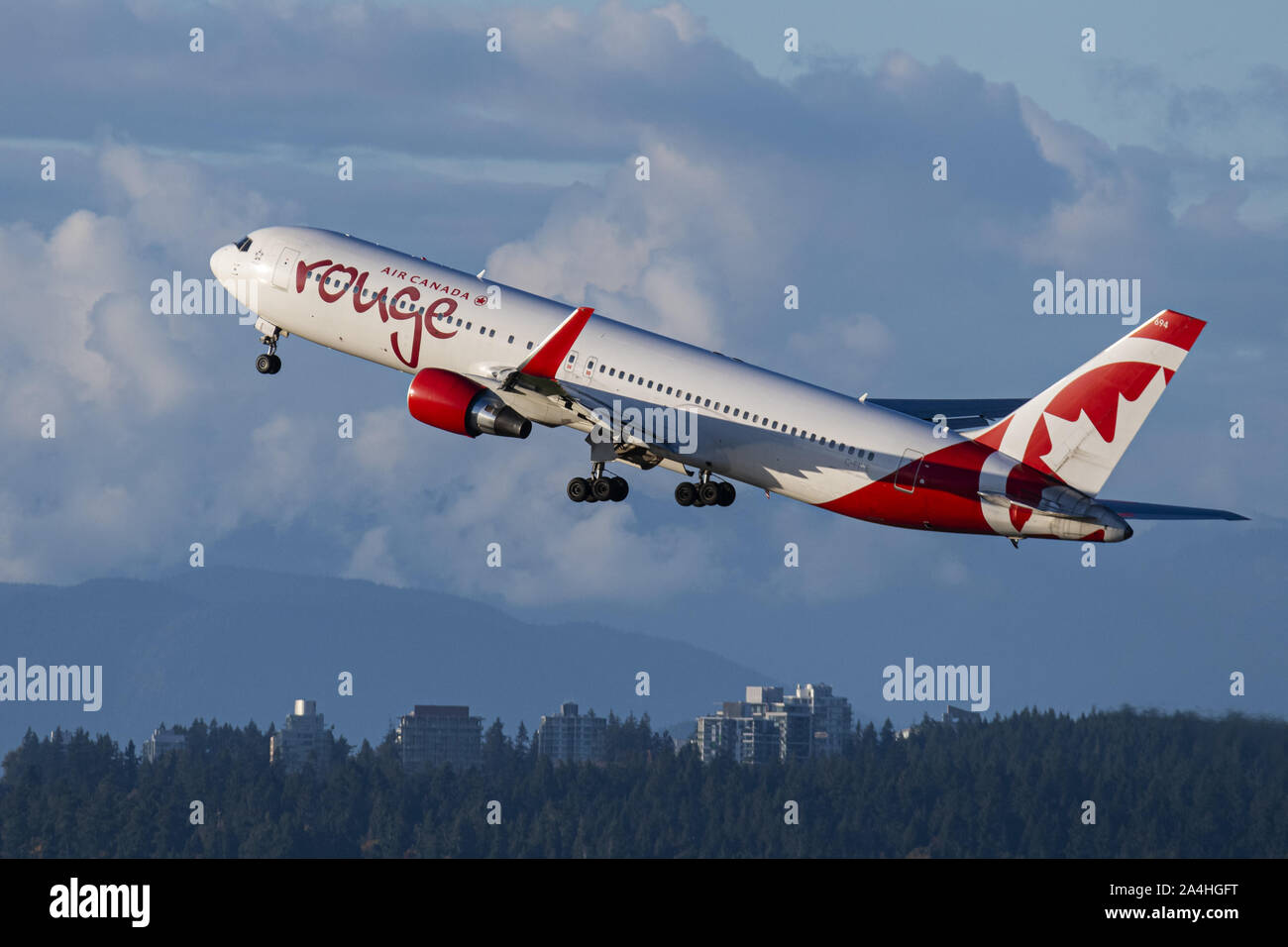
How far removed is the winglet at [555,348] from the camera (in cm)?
6391

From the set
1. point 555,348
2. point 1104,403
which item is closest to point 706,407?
point 555,348

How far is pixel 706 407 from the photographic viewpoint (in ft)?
215

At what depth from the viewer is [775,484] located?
215 feet

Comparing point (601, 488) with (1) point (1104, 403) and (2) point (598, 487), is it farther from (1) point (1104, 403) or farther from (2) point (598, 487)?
(1) point (1104, 403)

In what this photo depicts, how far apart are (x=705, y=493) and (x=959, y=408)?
1193 centimetres

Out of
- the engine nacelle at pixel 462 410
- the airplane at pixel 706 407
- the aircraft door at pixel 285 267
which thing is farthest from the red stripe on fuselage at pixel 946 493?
the aircraft door at pixel 285 267

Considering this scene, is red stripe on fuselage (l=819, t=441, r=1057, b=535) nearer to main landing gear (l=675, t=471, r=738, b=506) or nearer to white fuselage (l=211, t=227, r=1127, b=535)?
white fuselage (l=211, t=227, r=1127, b=535)

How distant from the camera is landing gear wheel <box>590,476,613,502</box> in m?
70.2

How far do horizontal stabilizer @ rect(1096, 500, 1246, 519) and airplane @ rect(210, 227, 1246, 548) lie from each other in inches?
3.2
